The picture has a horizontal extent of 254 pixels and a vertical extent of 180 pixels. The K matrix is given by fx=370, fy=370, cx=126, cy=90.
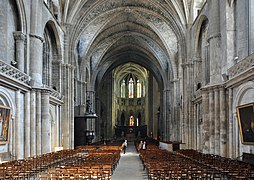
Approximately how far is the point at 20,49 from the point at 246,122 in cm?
1570

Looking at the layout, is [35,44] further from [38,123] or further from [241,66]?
[241,66]

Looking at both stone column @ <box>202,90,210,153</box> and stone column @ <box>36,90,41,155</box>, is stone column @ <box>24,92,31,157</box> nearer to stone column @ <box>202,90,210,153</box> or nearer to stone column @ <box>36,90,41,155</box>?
stone column @ <box>36,90,41,155</box>

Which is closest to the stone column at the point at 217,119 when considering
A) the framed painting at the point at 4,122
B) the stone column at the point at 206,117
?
the stone column at the point at 206,117

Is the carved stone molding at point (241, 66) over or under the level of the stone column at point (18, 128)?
over

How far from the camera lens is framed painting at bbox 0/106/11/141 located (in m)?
21.3

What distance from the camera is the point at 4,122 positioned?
2159 centimetres

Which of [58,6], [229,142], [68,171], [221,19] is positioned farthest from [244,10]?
[58,6]

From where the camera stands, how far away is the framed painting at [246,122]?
19984mm

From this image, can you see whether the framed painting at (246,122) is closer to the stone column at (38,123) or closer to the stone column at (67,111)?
the stone column at (38,123)

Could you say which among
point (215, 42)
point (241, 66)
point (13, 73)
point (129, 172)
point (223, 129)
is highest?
point (215, 42)

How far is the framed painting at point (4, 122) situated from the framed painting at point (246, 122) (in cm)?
1363

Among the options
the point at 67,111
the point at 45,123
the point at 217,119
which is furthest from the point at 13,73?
the point at 67,111

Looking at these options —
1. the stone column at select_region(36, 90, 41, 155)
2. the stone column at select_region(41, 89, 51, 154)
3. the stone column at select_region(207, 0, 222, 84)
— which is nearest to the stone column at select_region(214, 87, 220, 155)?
the stone column at select_region(207, 0, 222, 84)

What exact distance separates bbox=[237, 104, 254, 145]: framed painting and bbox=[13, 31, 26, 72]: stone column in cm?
1468
